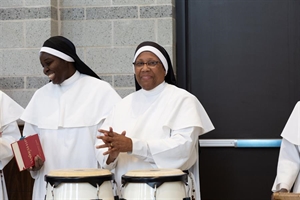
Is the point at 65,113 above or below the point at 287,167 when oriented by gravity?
above

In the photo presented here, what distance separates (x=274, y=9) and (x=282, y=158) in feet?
6.99

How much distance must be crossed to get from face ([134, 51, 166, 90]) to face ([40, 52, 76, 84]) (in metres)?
0.71

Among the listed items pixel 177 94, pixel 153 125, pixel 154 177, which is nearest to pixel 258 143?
pixel 177 94

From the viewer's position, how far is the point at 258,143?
21.5ft

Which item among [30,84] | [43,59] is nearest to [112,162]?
[43,59]

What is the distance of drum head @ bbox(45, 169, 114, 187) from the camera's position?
4035 mm

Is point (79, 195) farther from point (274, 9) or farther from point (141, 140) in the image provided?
point (274, 9)

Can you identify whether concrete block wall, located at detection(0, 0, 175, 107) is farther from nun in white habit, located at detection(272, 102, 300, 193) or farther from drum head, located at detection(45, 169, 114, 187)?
drum head, located at detection(45, 169, 114, 187)

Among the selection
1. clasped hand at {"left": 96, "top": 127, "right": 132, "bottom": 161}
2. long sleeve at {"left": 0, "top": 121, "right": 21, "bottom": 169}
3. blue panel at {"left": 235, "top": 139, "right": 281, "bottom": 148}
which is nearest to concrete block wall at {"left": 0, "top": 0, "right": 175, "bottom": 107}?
blue panel at {"left": 235, "top": 139, "right": 281, "bottom": 148}

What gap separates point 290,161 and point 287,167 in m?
0.07

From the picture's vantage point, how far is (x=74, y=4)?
6770mm

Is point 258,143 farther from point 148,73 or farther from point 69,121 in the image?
point 69,121

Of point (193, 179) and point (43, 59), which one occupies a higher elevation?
point (43, 59)

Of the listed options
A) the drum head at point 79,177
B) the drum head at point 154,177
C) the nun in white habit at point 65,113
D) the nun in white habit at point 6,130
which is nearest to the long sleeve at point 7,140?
the nun in white habit at point 6,130
